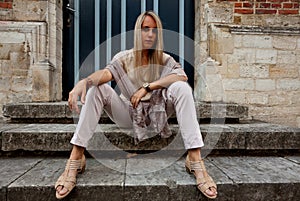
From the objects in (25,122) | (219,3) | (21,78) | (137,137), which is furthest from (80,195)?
(219,3)

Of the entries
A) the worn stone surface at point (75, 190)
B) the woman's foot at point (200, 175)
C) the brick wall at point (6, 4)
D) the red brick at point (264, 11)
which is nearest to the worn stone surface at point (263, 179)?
the woman's foot at point (200, 175)

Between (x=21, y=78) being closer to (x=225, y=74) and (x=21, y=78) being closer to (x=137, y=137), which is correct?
(x=137, y=137)

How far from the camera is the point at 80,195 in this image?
1499 mm

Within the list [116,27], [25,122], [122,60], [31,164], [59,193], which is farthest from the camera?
[116,27]

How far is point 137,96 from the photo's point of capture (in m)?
1.83

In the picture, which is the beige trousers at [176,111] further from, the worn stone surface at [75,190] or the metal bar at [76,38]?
the metal bar at [76,38]

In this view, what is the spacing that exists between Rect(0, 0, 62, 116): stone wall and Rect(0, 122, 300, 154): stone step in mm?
1184

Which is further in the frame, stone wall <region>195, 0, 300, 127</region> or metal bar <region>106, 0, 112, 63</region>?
metal bar <region>106, 0, 112, 63</region>

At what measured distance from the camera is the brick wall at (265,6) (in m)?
3.25

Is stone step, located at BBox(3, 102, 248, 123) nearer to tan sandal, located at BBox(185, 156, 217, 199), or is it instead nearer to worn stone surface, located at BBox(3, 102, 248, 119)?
worn stone surface, located at BBox(3, 102, 248, 119)

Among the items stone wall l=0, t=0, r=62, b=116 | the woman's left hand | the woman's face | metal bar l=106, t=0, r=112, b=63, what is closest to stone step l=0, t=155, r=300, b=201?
the woman's left hand

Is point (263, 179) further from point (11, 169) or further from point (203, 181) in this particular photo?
point (11, 169)

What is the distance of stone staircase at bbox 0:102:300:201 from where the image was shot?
4.97 feet

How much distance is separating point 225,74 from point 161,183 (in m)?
2.09
